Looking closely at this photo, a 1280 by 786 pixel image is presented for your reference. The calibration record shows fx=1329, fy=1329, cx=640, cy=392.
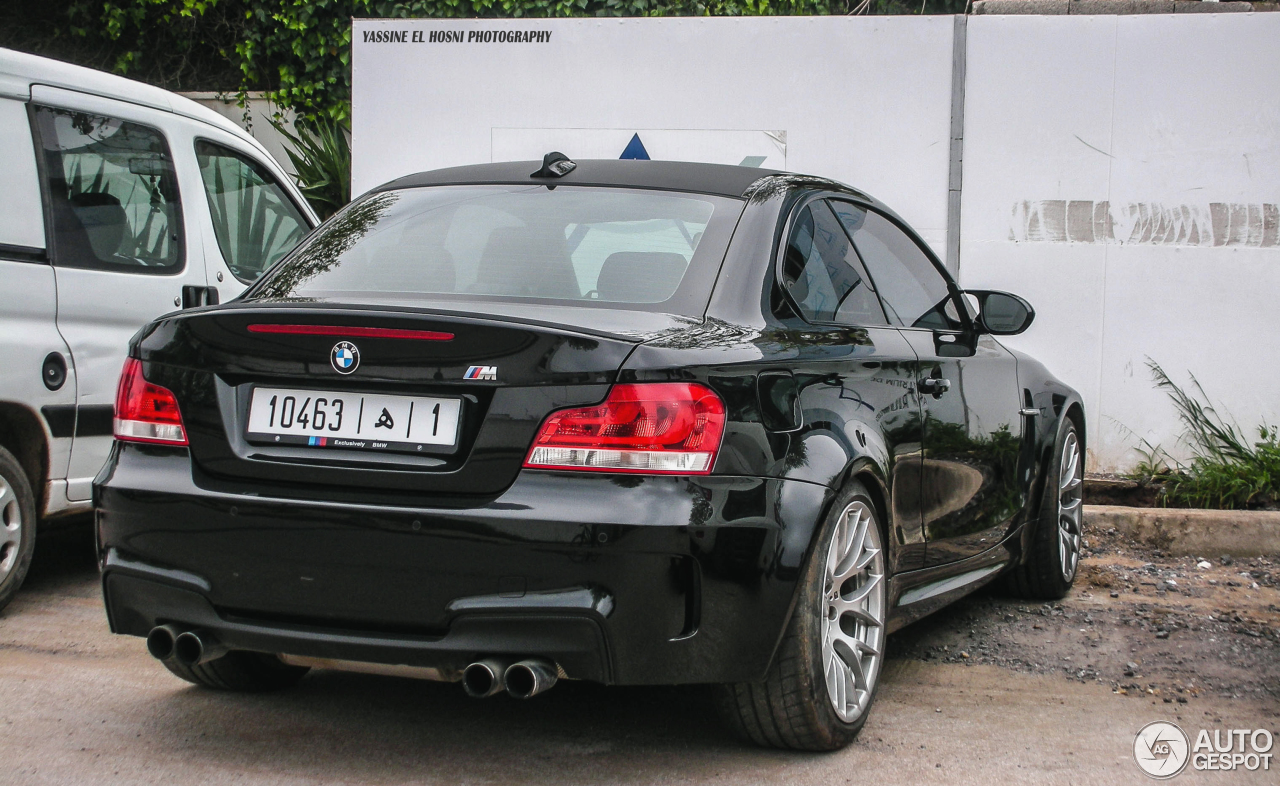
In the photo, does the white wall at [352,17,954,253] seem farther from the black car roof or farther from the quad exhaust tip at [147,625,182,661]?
the quad exhaust tip at [147,625,182,661]

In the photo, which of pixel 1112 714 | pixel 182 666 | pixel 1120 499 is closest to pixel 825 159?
pixel 1120 499

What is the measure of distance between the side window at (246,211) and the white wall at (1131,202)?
3.85 metres

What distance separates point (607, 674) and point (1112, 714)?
1.77 meters

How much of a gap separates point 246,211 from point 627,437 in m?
3.94

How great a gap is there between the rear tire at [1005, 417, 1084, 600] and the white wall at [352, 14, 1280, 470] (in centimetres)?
221

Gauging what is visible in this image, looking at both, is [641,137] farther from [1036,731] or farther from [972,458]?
[1036,731]

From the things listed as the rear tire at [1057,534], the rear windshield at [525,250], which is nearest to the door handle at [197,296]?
the rear windshield at [525,250]

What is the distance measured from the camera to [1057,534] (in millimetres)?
5191

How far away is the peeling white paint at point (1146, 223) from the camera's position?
741cm

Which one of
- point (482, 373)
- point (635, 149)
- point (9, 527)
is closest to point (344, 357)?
point (482, 373)

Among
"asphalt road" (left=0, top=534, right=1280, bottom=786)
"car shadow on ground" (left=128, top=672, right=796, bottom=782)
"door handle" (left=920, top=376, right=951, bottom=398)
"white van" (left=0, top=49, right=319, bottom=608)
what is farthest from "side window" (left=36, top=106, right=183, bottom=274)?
"door handle" (left=920, top=376, right=951, bottom=398)

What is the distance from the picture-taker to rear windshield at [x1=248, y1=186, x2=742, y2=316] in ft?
10.7

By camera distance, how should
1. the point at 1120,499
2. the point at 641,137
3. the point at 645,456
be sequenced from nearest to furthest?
the point at 645,456
the point at 1120,499
the point at 641,137

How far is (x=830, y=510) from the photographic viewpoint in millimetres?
3146
